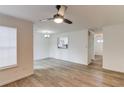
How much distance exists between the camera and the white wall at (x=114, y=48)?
4.22m

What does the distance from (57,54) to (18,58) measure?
4636 millimetres

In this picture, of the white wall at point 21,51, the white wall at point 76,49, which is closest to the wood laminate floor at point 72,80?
the white wall at point 21,51

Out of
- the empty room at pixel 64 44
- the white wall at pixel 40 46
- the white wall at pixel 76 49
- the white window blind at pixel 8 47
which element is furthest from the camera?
the white wall at pixel 40 46

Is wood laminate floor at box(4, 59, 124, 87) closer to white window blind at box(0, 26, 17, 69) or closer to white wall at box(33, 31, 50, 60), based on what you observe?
white window blind at box(0, 26, 17, 69)

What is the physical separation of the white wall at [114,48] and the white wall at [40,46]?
4.97 meters

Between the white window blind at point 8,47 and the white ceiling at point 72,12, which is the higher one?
the white ceiling at point 72,12

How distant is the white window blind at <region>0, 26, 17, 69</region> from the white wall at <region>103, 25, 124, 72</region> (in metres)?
4.16

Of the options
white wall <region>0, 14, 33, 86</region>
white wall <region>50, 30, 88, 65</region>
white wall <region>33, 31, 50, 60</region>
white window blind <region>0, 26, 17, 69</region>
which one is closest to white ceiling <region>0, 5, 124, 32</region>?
white wall <region>0, 14, 33, 86</region>

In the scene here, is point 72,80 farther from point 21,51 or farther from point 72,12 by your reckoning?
point 72,12

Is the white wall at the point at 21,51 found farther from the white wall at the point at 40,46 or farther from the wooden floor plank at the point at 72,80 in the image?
the white wall at the point at 40,46

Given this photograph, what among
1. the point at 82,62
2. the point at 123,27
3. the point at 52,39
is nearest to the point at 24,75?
the point at 82,62

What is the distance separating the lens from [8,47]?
3203 millimetres

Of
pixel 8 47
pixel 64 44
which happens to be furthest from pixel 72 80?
pixel 64 44

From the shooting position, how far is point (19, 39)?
11.4 ft
